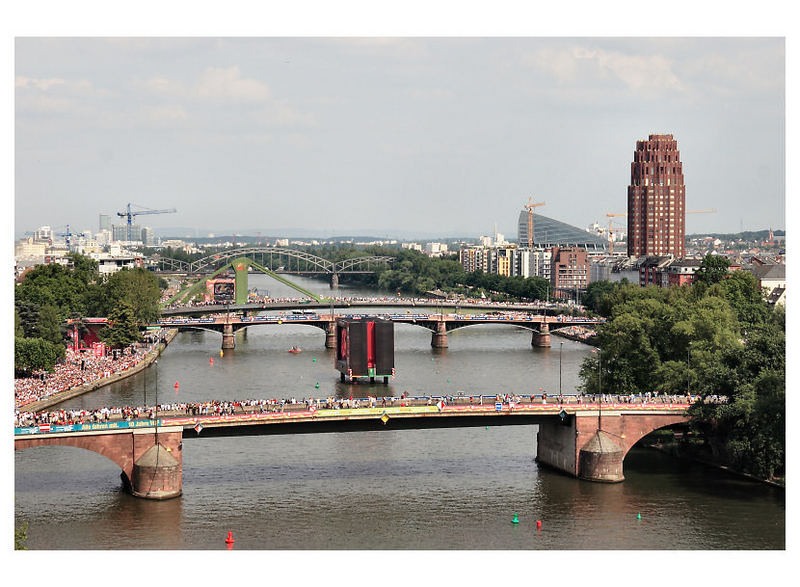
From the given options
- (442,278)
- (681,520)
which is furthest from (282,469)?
(442,278)

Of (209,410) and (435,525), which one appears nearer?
(435,525)

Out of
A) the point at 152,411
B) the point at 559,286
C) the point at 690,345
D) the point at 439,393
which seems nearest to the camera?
the point at 152,411

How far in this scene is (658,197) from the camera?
12619cm

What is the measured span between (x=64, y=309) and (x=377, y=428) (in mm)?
40962

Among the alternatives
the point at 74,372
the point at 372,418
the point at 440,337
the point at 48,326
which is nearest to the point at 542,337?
the point at 440,337

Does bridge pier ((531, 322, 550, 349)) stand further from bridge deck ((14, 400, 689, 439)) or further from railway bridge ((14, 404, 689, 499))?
bridge deck ((14, 400, 689, 439))

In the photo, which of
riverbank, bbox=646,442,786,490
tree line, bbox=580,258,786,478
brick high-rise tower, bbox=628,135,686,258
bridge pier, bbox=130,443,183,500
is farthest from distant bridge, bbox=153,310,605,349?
brick high-rise tower, bbox=628,135,686,258

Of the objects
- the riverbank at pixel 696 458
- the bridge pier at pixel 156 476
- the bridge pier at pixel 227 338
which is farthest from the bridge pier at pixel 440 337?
the bridge pier at pixel 156 476

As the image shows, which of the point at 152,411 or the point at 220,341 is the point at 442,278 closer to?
the point at 220,341

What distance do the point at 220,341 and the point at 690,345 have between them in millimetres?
46983

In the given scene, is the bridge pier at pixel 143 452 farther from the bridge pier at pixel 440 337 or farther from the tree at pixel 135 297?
the bridge pier at pixel 440 337

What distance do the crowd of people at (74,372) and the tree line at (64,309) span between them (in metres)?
0.67

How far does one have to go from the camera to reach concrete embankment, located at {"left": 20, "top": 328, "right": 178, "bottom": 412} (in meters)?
49.6

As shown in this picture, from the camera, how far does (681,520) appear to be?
33750 mm
